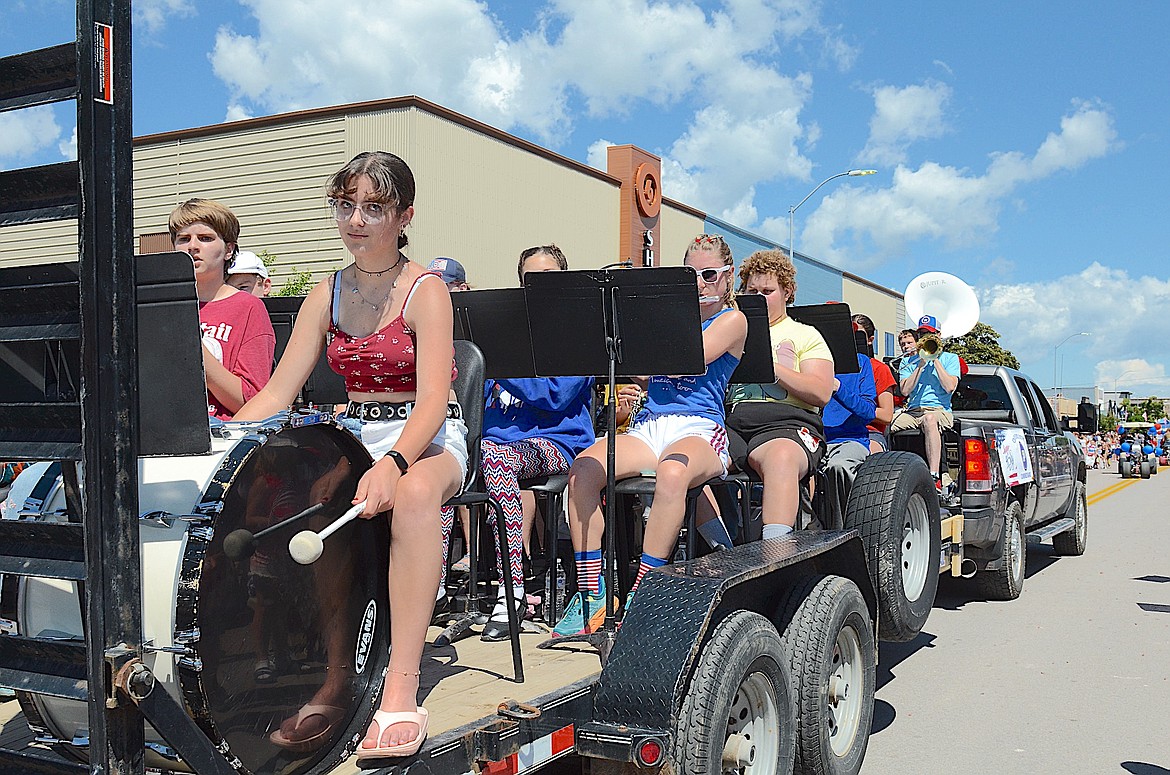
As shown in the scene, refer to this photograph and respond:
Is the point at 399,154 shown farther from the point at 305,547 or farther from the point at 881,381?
the point at 305,547

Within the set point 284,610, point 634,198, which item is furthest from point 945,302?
point 634,198

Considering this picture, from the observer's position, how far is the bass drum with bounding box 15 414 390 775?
221cm

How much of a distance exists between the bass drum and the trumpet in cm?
751

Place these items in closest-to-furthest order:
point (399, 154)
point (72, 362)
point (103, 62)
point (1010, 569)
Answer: point (103, 62) < point (72, 362) < point (1010, 569) < point (399, 154)

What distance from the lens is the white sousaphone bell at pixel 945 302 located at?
1188 centimetres

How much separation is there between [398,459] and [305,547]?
1.56 feet

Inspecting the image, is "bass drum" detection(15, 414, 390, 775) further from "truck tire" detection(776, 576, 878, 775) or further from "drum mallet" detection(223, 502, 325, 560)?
"truck tire" detection(776, 576, 878, 775)

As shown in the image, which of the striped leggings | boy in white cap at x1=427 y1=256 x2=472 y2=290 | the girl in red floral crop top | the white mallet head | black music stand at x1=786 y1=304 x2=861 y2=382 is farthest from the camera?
black music stand at x1=786 y1=304 x2=861 y2=382

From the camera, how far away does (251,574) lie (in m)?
2.40

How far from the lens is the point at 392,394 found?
3.24 m

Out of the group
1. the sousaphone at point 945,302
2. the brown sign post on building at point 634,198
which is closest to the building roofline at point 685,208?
the brown sign post on building at point 634,198

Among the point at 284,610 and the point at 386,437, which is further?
the point at 386,437

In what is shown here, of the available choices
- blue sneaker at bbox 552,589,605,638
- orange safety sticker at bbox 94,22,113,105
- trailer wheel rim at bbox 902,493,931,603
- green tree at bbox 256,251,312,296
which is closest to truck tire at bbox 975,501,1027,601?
trailer wheel rim at bbox 902,493,931,603

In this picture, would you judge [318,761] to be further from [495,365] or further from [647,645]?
[495,365]
